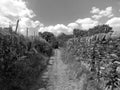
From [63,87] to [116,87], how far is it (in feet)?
8.14

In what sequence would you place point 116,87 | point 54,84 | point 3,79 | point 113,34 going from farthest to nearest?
A: point 54,84, point 113,34, point 3,79, point 116,87

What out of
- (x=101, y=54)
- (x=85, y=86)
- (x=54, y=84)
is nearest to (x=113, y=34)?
(x=101, y=54)

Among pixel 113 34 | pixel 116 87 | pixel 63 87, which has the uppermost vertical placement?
→ pixel 113 34

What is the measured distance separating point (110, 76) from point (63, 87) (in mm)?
2433

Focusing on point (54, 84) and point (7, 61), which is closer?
point (7, 61)

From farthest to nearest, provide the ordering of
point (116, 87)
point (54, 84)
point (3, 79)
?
point (54, 84) < point (3, 79) < point (116, 87)

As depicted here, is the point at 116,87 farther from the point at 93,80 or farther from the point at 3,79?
the point at 3,79

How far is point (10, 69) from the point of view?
416 cm

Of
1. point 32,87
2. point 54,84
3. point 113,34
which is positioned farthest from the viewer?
point 54,84

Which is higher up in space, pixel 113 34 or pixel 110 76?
pixel 113 34

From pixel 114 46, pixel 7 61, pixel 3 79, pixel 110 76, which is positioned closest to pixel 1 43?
pixel 7 61

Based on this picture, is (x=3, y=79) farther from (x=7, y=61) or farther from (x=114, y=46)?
(x=114, y=46)

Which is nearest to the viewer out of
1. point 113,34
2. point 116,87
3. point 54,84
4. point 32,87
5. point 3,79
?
point 116,87

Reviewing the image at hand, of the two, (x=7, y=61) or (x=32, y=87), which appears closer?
(x=7, y=61)
